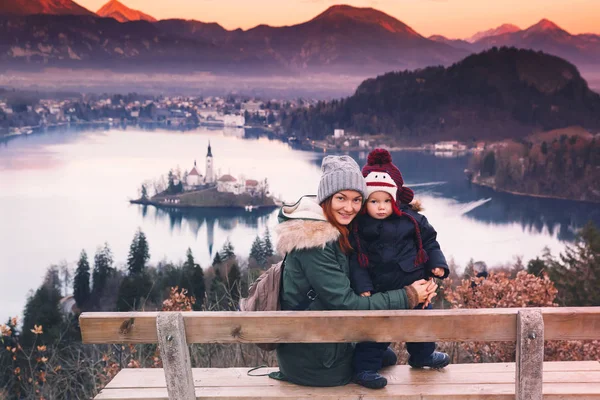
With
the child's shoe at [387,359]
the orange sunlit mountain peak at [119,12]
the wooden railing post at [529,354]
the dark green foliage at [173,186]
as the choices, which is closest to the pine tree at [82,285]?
the dark green foliage at [173,186]

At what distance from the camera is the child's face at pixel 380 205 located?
8.01 feet

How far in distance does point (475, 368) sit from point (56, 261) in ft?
137

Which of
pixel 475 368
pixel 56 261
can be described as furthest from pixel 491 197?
pixel 475 368

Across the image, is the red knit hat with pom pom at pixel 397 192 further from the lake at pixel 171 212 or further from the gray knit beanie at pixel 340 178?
the lake at pixel 171 212

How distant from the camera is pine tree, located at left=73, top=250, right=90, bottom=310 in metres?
33.3

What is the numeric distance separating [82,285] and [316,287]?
34.5 m

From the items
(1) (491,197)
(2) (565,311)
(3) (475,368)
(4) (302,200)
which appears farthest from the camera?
(1) (491,197)

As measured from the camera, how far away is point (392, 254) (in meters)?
2.40

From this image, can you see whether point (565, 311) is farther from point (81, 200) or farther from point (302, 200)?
point (81, 200)

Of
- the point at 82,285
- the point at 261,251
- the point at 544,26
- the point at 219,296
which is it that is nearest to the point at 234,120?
the point at 544,26

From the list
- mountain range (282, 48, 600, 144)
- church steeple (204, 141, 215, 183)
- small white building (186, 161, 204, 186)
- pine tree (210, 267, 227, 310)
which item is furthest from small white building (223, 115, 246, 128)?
pine tree (210, 267, 227, 310)

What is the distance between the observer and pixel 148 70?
6500 cm

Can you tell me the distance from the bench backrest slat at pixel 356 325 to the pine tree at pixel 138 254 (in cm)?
3507

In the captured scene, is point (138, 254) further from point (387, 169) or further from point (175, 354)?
point (175, 354)
